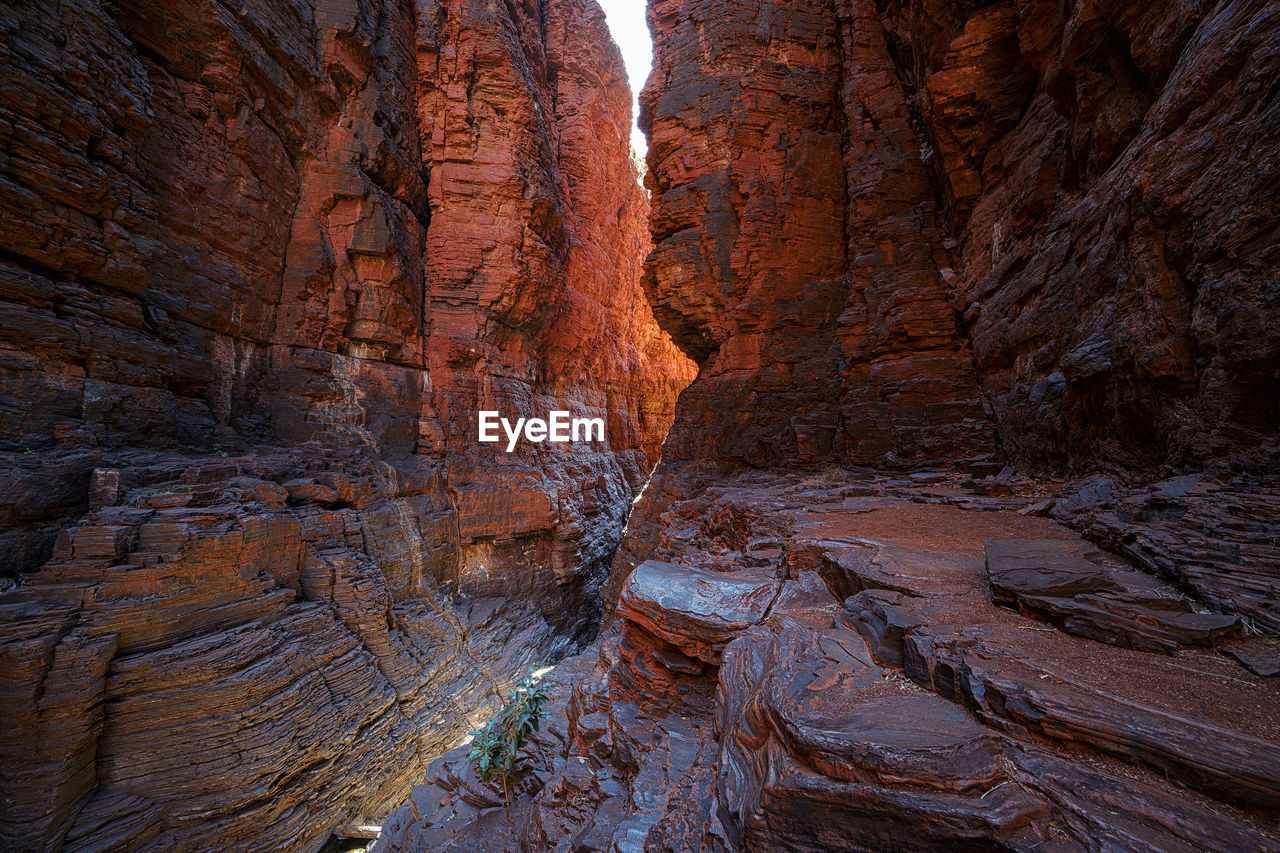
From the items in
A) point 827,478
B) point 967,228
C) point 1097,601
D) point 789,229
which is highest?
point 789,229

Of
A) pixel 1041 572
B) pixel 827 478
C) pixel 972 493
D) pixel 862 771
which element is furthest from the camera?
pixel 827 478

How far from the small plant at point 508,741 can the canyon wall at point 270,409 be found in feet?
17.7

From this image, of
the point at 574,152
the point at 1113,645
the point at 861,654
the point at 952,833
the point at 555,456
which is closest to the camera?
the point at 952,833

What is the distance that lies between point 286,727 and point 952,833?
1219 cm

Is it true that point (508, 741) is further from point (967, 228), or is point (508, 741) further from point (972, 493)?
point (967, 228)

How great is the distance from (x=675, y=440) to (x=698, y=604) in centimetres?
855

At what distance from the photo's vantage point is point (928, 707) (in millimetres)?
2666

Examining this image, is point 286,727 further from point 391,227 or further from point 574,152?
point 574,152

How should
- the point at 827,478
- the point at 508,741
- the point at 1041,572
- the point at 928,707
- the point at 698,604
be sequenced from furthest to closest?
the point at 827,478
the point at 508,741
the point at 698,604
the point at 1041,572
the point at 928,707

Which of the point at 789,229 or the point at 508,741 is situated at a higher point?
the point at 789,229

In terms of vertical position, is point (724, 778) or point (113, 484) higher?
point (113, 484)

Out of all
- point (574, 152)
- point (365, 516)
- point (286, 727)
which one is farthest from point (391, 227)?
point (286, 727)

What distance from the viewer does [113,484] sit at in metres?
9.02

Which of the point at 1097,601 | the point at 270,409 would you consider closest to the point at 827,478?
the point at 1097,601
